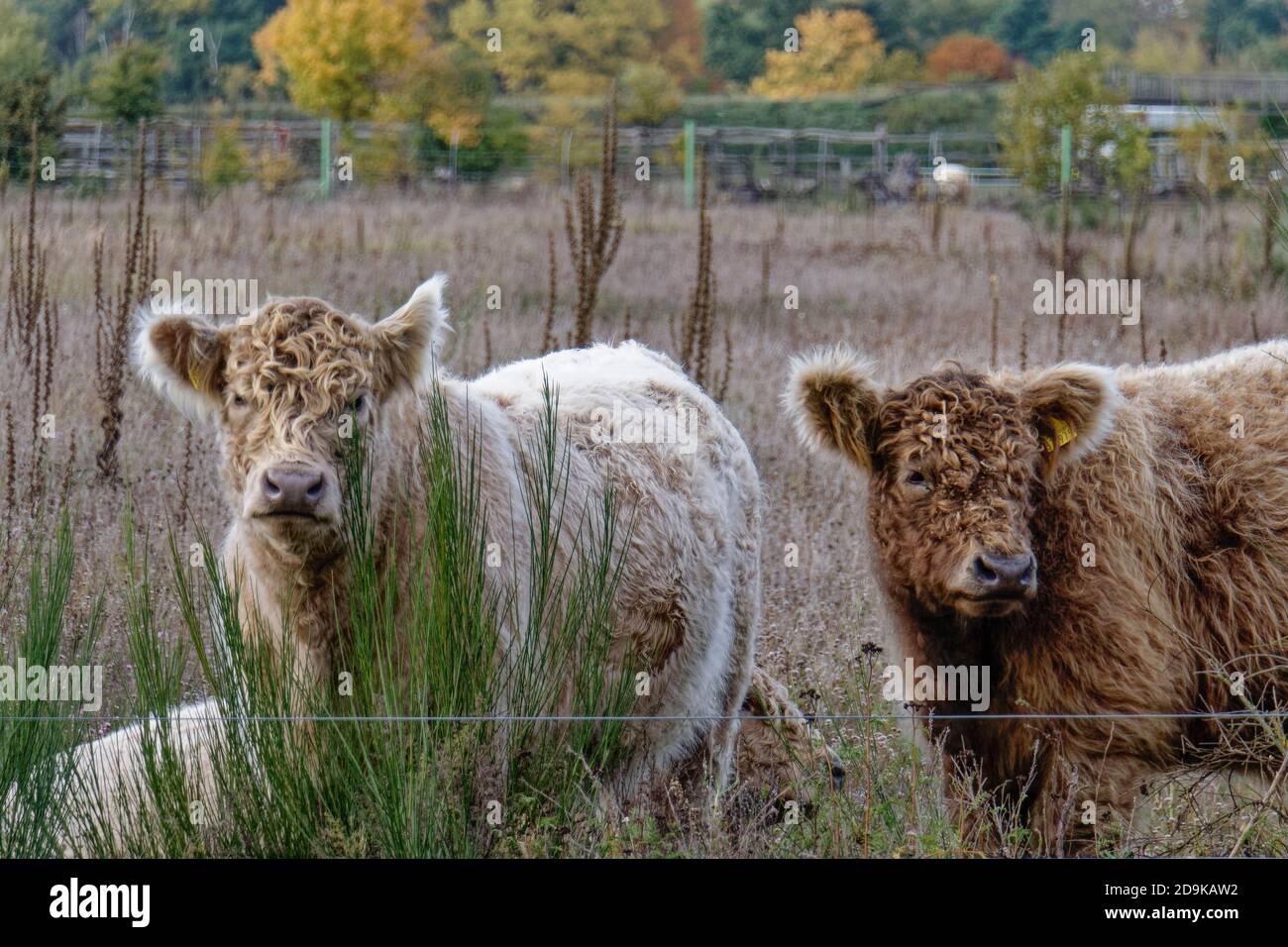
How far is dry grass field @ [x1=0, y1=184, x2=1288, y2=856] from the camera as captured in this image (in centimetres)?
412

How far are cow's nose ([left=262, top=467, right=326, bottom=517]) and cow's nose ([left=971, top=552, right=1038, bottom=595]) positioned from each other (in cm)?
177

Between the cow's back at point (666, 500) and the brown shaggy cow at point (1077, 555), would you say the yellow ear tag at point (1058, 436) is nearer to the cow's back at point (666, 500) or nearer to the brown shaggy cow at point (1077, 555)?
the brown shaggy cow at point (1077, 555)

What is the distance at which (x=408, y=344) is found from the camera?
412 cm

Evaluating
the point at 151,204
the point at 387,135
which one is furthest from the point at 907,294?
the point at 151,204

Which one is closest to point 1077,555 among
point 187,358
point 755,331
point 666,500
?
point 666,500

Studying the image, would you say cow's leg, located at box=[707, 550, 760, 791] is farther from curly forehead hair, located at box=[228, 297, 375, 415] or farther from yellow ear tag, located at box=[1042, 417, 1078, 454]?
curly forehead hair, located at box=[228, 297, 375, 415]

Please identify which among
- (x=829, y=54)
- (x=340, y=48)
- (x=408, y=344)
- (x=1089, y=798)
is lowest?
(x=1089, y=798)

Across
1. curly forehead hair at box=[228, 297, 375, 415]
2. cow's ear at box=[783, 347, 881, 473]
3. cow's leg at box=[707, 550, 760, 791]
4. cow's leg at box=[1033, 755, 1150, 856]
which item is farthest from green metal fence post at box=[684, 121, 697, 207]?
cow's leg at box=[1033, 755, 1150, 856]

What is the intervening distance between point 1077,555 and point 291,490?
223 cm

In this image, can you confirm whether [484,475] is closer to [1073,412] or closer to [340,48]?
[1073,412]

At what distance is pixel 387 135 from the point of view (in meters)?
13.2

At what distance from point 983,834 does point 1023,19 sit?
6.93 m

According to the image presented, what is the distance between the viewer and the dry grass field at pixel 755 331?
412cm
